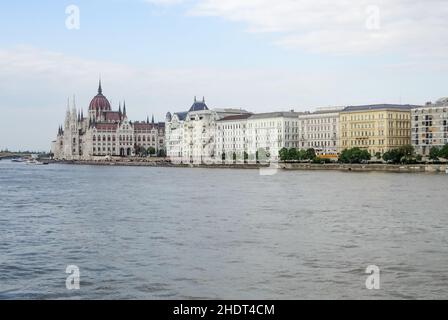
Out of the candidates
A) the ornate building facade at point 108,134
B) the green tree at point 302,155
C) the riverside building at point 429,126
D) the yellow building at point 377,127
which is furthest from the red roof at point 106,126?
the riverside building at point 429,126

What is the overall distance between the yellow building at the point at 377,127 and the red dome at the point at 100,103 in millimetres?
71033

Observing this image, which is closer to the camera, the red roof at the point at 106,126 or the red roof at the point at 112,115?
the red roof at the point at 106,126

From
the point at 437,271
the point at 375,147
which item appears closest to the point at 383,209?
the point at 437,271

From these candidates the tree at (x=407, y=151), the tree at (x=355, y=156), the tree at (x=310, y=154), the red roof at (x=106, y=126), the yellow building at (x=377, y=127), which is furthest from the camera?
the red roof at (x=106, y=126)

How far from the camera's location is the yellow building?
7931 cm

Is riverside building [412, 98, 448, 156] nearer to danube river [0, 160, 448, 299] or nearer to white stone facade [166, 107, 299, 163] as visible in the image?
white stone facade [166, 107, 299, 163]

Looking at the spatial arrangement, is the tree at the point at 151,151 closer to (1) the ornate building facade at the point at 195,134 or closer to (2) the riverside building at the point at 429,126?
(1) the ornate building facade at the point at 195,134

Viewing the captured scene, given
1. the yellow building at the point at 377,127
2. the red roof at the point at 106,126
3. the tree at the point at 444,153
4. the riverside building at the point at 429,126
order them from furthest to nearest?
1. the red roof at the point at 106,126
2. the yellow building at the point at 377,127
3. the riverside building at the point at 429,126
4. the tree at the point at 444,153

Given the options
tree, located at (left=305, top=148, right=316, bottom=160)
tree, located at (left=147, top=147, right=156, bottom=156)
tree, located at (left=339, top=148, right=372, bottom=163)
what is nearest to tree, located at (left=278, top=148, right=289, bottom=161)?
tree, located at (left=305, top=148, right=316, bottom=160)

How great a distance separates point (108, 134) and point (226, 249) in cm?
12464

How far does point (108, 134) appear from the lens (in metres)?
139

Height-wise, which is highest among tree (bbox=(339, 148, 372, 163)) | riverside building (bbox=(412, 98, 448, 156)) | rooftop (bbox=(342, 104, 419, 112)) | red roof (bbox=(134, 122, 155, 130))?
red roof (bbox=(134, 122, 155, 130))

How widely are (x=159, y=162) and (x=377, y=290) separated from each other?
4028 inches

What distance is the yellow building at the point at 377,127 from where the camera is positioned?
→ 260 ft
